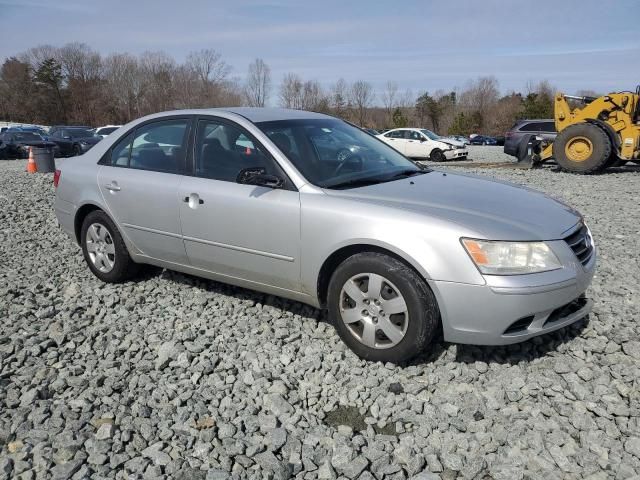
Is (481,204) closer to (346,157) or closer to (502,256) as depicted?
(502,256)

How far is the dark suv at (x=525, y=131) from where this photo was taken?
18.4m

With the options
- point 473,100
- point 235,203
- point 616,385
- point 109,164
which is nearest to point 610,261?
point 616,385

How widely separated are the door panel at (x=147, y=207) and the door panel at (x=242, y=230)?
0.13 m

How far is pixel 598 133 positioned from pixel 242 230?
41.1 feet

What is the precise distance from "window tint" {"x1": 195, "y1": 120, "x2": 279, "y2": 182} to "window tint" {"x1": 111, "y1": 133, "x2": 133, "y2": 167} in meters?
0.89

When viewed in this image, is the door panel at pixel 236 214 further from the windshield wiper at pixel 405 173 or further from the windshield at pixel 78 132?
the windshield at pixel 78 132

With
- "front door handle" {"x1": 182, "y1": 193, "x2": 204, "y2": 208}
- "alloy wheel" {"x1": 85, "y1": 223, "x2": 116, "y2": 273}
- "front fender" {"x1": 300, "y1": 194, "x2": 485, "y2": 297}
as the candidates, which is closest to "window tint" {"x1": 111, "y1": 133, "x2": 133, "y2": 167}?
"alloy wheel" {"x1": 85, "y1": 223, "x2": 116, "y2": 273}

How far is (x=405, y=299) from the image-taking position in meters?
3.19

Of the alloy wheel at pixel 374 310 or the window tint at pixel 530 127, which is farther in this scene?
the window tint at pixel 530 127

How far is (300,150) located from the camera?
3.95 m

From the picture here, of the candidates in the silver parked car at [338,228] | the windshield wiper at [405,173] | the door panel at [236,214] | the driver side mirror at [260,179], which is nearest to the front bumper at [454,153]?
the silver parked car at [338,228]

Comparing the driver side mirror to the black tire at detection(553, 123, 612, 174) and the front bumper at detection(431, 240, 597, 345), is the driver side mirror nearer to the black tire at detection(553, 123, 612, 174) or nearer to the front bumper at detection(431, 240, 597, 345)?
the front bumper at detection(431, 240, 597, 345)

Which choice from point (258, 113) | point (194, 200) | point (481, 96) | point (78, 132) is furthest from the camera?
point (481, 96)

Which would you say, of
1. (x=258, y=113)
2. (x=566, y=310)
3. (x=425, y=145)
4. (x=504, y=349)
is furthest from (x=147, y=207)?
(x=425, y=145)
